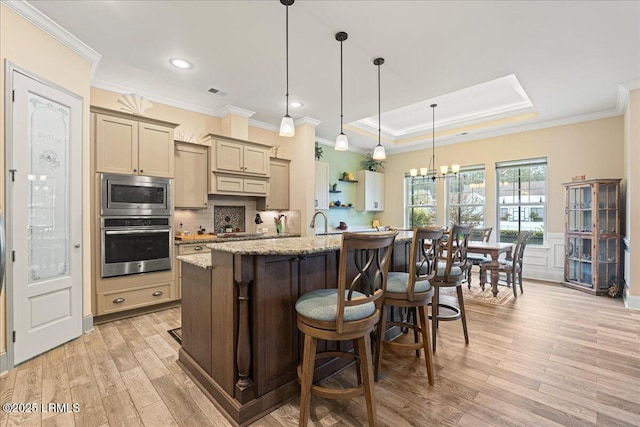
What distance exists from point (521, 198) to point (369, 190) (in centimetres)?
320

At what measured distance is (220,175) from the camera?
4.44 m

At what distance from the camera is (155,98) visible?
4.20m

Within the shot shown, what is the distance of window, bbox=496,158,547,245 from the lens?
552cm

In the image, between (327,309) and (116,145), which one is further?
(116,145)

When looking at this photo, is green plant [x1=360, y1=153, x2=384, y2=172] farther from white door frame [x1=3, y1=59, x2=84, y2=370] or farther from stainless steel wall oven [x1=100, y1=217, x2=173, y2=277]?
white door frame [x1=3, y1=59, x2=84, y2=370]

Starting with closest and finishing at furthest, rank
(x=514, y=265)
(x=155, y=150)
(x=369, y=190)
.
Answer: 1. (x=155, y=150)
2. (x=514, y=265)
3. (x=369, y=190)

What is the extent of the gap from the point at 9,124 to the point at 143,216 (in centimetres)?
147

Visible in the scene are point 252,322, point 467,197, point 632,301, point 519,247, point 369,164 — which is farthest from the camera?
point 369,164

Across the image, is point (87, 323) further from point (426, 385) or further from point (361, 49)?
point (361, 49)

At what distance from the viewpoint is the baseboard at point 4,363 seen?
7.44 ft

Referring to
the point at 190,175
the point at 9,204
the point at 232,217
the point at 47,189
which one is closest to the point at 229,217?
the point at 232,217

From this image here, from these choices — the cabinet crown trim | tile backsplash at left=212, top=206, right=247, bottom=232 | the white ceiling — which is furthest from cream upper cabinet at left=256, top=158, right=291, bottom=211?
the cabinet crown trim

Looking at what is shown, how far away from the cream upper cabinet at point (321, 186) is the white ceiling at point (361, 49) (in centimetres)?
133

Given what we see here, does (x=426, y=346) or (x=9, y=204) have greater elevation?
(x=9, y=204)
